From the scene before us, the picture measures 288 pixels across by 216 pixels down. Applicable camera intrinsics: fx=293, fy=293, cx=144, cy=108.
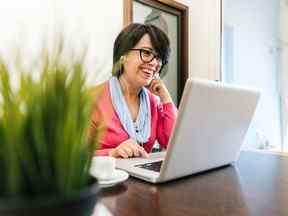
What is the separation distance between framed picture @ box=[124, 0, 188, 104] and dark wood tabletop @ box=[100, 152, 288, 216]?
1658 mm

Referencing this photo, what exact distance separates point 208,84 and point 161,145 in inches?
37.3

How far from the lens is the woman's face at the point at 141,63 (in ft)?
4.65

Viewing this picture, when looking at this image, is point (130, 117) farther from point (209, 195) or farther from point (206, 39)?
point (206, 39)

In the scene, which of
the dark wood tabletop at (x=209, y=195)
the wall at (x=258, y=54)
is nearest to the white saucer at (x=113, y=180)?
the dark wood tabletop at (x=209, y=195)

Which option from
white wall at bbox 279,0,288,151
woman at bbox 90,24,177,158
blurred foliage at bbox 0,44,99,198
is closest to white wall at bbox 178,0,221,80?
white wall at bbox 279,0,288,151

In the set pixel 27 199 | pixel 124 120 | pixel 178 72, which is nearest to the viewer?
pixel 27 199

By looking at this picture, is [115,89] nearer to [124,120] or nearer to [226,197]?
[124,120]

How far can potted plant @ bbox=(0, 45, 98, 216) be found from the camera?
276 mm

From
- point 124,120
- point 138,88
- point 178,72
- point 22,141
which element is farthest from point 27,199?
point 178,72

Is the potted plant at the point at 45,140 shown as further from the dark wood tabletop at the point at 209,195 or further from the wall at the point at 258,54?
the wall at the point at 258,54

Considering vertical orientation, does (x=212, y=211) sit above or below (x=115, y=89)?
below

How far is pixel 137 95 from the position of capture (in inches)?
60.3

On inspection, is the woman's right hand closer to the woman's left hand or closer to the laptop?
the laptop

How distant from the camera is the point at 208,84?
2.16 ft
